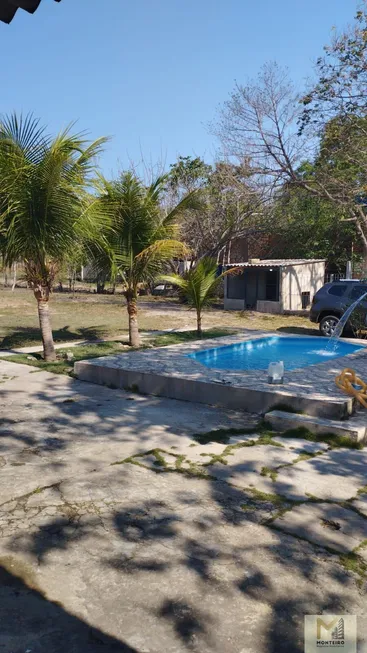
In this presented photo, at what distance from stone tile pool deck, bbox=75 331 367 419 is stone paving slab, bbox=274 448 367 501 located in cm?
129

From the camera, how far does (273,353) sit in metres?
14.1

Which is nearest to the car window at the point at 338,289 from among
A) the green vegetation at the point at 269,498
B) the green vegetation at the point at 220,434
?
the green vegetation at the point at 220,434

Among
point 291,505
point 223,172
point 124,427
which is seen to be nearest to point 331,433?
point 291,505

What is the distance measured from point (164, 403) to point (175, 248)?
5.38 metres

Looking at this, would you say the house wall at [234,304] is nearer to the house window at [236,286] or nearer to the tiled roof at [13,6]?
the house window at [236,286]

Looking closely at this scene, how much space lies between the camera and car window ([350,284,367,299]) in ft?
49.8

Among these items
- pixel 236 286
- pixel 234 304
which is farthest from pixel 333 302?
pixel 236 286

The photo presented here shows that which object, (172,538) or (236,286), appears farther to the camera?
(236,286)

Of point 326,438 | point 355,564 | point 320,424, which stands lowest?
point 355,564

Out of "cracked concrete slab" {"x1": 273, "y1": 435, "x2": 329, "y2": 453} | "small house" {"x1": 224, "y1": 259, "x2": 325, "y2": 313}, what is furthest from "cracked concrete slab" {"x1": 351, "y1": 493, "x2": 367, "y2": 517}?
"small house" {"x1": 224, "y1": 259, "x2": 325, "y2": 313}

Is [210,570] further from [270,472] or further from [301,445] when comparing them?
[301,445]

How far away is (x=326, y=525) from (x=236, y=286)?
2348 cm

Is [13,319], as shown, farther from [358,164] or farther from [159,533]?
[159,533]

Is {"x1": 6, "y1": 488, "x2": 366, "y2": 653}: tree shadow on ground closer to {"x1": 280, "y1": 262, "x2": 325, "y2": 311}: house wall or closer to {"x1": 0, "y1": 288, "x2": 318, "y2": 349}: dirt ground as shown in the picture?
{"x1": 0, "y1": 288, "x2": 318, "y2": 349}: dirt ground
